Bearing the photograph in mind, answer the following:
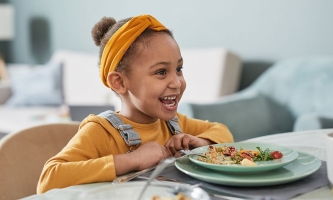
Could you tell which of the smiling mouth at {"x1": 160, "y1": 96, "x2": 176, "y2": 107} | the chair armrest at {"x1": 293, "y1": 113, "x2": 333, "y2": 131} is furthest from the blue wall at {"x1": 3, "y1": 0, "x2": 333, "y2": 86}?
the smiling mouth at {"x1": 160, "y1": 96, "x2": 176, "y2": 107}

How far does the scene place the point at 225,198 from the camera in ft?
2.57

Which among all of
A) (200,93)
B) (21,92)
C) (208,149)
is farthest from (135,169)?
(21,92)

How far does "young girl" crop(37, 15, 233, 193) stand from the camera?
1.09m

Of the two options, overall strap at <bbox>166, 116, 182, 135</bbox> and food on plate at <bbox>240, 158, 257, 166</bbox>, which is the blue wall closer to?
overall strap at <bbox>166, 116, 182, 135</bbox>

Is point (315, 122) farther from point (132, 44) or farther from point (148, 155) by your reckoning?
point (148, 155)

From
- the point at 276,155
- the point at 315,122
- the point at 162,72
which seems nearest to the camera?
the point at 276,155

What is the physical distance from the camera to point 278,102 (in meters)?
2.89

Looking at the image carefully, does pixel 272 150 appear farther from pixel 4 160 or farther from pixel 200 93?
pixel 200 93

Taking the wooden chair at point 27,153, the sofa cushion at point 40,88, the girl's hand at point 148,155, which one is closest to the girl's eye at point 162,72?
the girl's hand at point 148,155

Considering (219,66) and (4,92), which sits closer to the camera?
(219,66)

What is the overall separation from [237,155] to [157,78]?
12.6 inches

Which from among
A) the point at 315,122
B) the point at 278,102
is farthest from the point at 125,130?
the point at 278,102

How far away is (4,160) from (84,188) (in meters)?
0.40

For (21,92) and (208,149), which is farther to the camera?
(21,92)
